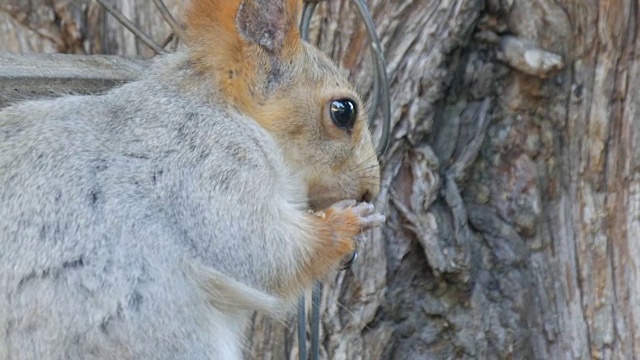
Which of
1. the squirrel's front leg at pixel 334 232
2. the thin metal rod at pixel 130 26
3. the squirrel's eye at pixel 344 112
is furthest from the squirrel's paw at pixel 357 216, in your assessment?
the thin metal rod at pixel 130 26

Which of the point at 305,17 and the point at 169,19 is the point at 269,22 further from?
the point at 169,19

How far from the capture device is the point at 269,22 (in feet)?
5.47

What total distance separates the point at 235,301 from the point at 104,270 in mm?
210

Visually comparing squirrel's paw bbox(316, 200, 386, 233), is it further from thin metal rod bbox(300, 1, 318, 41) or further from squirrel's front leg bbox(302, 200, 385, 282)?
thin metal rod bbox(300, 1, 318, 41)

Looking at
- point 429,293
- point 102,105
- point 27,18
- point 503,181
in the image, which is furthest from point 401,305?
point 27,18

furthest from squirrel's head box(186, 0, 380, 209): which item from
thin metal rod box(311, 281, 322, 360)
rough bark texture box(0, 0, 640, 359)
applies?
rough bark texture box(0, 0, 640, 359)

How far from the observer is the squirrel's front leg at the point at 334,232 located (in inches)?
64.9

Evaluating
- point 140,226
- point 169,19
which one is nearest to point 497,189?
point 169,19

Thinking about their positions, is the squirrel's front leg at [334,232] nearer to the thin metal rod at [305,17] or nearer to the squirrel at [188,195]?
the squirrel at [188,195]

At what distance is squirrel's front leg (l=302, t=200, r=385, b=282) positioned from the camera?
165 cm

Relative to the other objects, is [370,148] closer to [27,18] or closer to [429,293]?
[429,293]

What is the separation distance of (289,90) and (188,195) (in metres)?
0.28

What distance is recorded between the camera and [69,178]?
59.6 inches

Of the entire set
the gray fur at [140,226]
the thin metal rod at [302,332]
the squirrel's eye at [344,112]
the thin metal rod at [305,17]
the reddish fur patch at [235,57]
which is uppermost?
the thin metal rod at [305,17]
